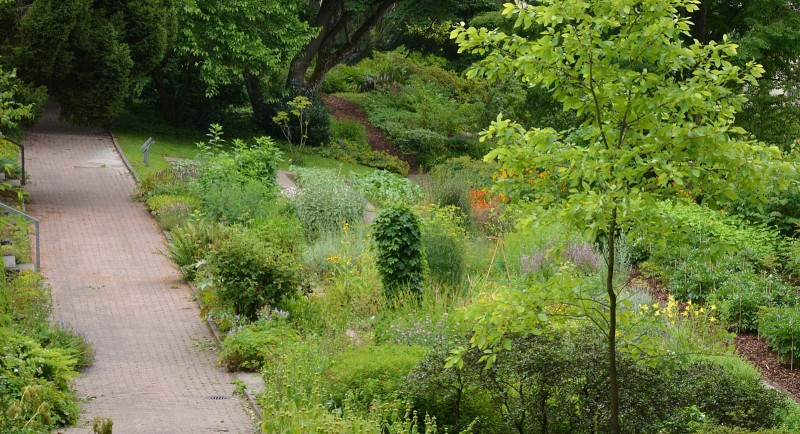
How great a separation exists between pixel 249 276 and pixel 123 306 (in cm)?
242

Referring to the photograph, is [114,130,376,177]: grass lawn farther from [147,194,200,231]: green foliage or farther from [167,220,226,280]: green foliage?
[167,220,226,280]: green foliage

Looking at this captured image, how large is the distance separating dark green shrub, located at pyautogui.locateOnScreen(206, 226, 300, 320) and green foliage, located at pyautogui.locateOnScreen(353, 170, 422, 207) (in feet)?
26.2

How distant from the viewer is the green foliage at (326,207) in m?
18.4

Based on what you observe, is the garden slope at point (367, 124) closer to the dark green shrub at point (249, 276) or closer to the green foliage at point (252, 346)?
the dark green shrub at point (249, 276)

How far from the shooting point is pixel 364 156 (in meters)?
29.2

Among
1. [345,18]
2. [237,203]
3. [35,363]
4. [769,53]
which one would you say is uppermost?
[769,53]

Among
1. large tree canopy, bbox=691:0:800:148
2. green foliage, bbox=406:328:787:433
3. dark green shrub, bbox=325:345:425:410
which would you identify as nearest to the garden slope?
large tree canopy, bbox=691:0:800:148

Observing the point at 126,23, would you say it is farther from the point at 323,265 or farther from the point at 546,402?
the point at 546,402

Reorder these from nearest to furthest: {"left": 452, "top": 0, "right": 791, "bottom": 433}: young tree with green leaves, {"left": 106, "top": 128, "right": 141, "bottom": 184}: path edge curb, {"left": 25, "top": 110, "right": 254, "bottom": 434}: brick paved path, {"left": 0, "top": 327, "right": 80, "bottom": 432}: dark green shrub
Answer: {"left": 452, "top": 0, "right": 791, "bottom": 433}: young tree with green leaves < {"left": 0, "top": 327, "right": 80, "bottom": 432}: dark green shrub < {"left": 25, "top": 110, "right": 254, "bottom": 434}: brick paved path < {"left": 106, "top": 128, "right": 141, "bottom": 184}: path edge curb

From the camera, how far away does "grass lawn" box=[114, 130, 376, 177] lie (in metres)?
24.8

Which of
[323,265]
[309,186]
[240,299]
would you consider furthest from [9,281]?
[309,186]

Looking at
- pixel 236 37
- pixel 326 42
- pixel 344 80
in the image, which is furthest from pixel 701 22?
pixel 344 80

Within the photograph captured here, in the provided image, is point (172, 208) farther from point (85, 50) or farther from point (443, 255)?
point (443, 255)

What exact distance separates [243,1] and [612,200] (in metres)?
21.1
